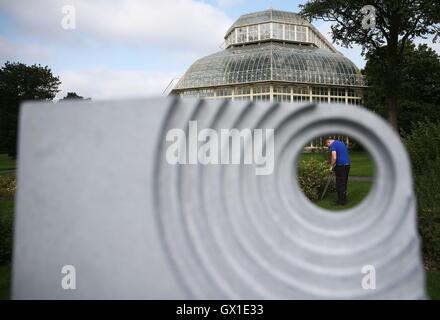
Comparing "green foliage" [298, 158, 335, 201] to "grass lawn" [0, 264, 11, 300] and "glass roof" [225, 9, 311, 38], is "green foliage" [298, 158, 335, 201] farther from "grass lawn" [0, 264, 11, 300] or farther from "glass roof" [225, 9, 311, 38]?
"glass roof" [225, 9, 311, 38]

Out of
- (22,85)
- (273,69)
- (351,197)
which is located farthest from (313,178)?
(22,85)

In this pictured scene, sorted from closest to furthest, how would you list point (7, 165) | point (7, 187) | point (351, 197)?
point (351, 197)
point (7, 187)
point (7, 165)

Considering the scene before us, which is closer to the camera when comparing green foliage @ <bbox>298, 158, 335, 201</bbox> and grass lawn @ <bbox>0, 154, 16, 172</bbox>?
green foliage @ <bbox>298, 158, 335, 201</bbox>

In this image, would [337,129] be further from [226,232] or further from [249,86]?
[249,86]

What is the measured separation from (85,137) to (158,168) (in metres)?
0.69

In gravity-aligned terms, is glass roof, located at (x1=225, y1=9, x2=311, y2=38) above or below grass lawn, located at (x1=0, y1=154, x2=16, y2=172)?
above

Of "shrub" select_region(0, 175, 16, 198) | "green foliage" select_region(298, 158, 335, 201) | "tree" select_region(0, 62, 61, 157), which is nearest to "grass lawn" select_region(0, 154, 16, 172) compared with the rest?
"tree" select_region(0, 62, 61, 157)

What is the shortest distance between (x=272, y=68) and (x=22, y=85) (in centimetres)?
2429

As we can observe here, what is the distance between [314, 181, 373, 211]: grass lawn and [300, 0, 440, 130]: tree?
10.8m

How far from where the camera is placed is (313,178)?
10508mm

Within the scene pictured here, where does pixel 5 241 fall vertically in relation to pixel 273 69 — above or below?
below

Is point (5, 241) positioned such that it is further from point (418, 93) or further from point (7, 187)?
point (418, 93)

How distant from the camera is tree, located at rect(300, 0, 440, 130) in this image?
19.2 meters
